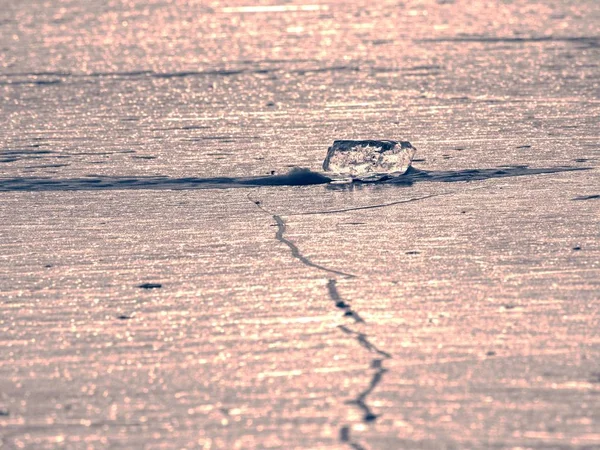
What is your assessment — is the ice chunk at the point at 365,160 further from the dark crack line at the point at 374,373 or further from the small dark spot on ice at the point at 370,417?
the small dark spot on ice at the point at 370,417

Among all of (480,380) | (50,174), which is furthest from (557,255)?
(50,174)

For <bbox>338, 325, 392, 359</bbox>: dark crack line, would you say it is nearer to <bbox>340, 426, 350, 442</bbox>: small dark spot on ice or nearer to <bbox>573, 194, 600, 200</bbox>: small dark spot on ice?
<bbox>340, 426, 350, 442</bbox>: small dark spot on ice

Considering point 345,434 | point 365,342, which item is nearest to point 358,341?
point 365,342

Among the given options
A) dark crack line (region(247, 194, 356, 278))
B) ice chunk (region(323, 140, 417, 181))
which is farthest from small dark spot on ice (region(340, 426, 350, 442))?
ice chunk (region(323, 140, 417, 181))

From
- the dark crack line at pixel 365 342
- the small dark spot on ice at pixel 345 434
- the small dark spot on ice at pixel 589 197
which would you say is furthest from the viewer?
the small dark spot on ice at pixel 589 197

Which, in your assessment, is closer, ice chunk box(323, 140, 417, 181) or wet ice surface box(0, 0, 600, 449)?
wet ice surface box(0, 0, 600, 449)

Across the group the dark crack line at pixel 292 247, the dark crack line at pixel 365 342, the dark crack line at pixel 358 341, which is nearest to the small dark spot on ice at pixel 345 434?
the dark crack line at pixel 358 341

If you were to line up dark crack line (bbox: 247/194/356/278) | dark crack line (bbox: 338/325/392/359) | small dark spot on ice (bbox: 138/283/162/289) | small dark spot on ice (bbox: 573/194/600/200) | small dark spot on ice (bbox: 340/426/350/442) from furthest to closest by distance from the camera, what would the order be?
small dark spot on ice (bbox: 573/194/600/200)
dark crack line (bbox: 247/194/356/278)
small dark spot on ice (bbox: 138/283/162/289)
dark crack line (bbox: 338/325/392/359)
small dark spot on ice (bbox: 340/426/350/442)
